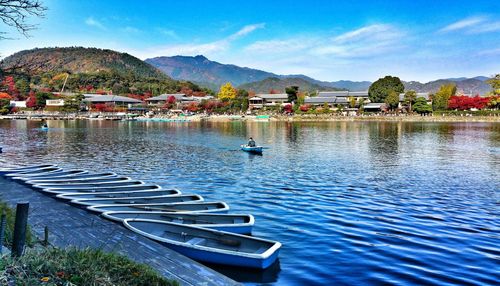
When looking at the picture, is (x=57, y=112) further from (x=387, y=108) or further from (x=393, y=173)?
(x=393, y=173)

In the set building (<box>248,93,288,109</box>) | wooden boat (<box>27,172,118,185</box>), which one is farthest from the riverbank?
wooden boat (<box>27,172,118,185</box>)

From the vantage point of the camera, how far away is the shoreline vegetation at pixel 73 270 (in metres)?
5.62

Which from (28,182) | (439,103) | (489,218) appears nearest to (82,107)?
(439,103)

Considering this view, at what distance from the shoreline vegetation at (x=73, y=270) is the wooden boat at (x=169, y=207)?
19.9ft

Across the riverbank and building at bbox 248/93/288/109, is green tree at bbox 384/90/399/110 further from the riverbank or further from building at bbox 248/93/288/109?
building at bbox 248/93/288/109

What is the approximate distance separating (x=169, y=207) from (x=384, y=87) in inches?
5072

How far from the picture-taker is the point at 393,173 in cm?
2661

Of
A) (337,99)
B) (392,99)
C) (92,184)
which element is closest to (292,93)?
(337,99)

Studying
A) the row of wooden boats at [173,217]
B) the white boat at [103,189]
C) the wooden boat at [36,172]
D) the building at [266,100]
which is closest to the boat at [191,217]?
the row of wooden boats at [173,217]

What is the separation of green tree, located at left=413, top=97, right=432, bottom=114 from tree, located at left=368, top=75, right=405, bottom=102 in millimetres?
8910

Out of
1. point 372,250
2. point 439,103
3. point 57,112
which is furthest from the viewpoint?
point 57,112

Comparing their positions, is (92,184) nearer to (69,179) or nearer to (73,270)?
(69,179)

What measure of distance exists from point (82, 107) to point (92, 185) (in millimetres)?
149977

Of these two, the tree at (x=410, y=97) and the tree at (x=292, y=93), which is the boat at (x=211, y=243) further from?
the tree at (x=292, y=93)
